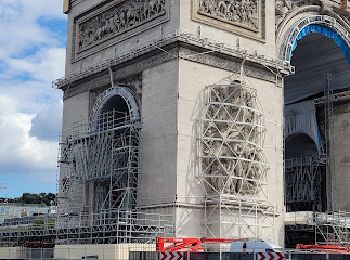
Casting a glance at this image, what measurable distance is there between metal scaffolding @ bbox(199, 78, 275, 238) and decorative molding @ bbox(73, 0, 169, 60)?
5.81 meters

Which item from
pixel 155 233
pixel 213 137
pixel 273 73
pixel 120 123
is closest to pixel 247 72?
pixel 273 73

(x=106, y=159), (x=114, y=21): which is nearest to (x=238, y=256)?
(x=106, y=159)

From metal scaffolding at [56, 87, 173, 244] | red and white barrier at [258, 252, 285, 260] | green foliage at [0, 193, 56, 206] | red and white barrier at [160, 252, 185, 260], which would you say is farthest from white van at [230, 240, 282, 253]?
green foliage at [0, 193, 56, 206]

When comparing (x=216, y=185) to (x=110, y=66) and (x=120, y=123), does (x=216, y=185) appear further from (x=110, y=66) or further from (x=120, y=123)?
(x=110, y=66)

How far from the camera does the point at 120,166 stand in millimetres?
38438

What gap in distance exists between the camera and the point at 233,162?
36.4m

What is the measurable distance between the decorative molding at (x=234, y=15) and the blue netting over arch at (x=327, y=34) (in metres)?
3.40

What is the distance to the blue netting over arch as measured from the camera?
143 ft

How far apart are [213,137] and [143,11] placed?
922cm

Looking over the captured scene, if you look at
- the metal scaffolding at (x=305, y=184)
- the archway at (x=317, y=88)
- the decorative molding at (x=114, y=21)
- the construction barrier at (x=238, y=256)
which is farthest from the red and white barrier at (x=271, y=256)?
the metal scaffolding at (x=305, y=184)

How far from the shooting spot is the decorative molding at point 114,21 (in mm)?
38844

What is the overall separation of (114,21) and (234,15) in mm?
8038

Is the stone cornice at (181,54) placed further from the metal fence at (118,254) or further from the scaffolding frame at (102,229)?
the metal fence at (118,254)

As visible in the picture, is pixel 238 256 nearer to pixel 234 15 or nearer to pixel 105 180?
pixel 105 180
